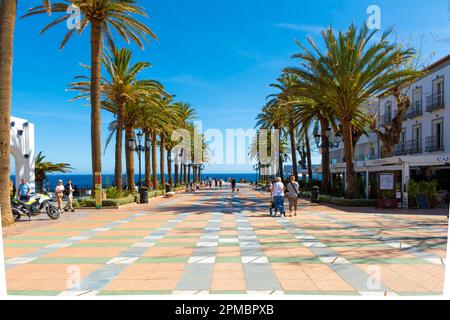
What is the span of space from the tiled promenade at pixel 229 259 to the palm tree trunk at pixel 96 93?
9339 mm

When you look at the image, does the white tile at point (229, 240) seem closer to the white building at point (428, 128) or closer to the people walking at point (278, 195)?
the people walking at point (278, 195)

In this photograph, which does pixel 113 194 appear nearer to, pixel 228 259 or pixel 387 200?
pixel 387 200

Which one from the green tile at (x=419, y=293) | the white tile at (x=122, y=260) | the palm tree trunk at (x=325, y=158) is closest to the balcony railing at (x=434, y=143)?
the palm tree trunk at (x=325, y=158)

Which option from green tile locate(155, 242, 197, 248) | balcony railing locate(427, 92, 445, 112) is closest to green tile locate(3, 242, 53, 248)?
green tile locate(155, 242, 197, 248)

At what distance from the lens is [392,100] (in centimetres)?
3903

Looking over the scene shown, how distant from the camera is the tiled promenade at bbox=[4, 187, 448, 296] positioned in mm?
6047

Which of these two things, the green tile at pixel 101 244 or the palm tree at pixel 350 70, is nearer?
the green tile at pixel 101 244

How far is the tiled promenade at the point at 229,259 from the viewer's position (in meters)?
6.05

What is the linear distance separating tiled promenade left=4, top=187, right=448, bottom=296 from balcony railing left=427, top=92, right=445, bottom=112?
1939cm

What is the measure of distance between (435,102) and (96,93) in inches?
999

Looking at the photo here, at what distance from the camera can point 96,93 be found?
22.5 meters

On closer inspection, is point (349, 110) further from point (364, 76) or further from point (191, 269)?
point (191, 269)
